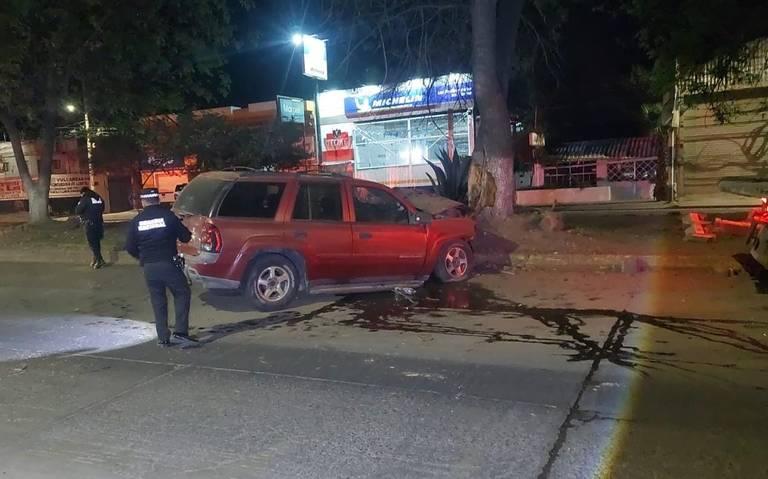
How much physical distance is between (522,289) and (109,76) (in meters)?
14.5


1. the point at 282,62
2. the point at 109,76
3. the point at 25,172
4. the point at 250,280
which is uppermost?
the point at 282,62

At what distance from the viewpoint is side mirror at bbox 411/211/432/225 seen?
31.4 feet

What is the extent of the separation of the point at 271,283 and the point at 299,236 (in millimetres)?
704

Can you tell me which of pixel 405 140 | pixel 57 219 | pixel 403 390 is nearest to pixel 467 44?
pixel 403 390

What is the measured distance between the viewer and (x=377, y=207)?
9430 millimetres

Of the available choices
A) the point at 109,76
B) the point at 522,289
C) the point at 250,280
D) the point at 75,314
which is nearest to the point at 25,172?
the point at 109,76

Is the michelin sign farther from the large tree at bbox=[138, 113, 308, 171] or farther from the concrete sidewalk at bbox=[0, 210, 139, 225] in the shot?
the concrete sidewalk at bbox=[0, 210, 139, 225]

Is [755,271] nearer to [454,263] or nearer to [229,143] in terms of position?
[454,263]

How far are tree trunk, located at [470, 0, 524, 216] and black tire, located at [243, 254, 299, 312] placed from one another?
5723 millimetres

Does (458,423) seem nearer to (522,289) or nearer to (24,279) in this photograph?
(522,289)

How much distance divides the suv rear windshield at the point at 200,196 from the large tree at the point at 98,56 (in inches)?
351

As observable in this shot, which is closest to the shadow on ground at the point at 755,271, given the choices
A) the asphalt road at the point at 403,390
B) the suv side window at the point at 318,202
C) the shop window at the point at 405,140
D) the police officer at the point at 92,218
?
the asphalt road at the point at 403,390

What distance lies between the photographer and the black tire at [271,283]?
838 cm

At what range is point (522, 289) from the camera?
968 centimetres
